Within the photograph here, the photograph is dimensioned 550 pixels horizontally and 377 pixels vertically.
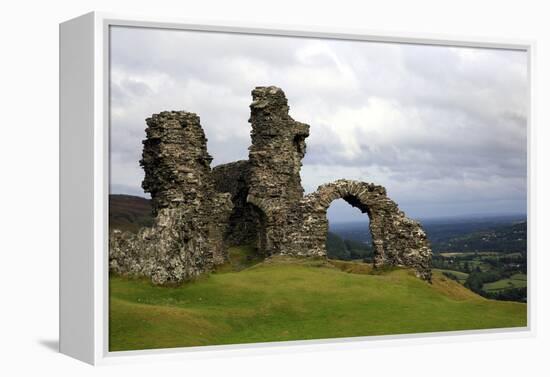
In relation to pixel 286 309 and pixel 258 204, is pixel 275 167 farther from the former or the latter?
Result: pixel 286 309

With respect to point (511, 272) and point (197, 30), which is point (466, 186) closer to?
point (511, 272)

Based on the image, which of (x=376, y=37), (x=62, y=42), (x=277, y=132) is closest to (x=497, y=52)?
(x=376, y=37)

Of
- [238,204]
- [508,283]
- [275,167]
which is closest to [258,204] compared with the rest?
[275,167]

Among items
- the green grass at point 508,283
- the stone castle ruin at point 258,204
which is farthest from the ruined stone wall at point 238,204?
the green grass at point 508,283

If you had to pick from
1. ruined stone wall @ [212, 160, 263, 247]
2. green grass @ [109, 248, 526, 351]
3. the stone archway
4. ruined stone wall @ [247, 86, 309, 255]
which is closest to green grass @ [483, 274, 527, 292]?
green grass @ [109, 248, 526, 351]

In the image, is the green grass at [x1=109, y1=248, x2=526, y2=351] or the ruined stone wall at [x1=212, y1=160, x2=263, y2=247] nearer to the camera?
the green grass at [x1=109, y1=248, x2=526, y2=351]

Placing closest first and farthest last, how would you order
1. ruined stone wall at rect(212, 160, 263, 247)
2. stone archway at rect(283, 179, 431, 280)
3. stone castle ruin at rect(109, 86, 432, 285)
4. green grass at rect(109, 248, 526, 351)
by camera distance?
1. green grass at rect(109, 248, 526, 351)
2. stone castle ruin at rect(109, 86, 432, 285)
3. stone archway at rect(283, 179, 431, 280)
4. ruined stone wall at rect(212, 160, 263, 247)

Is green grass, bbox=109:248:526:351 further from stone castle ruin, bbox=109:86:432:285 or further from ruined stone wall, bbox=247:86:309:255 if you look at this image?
ruined stone wall, bbox=247:86:309:255
